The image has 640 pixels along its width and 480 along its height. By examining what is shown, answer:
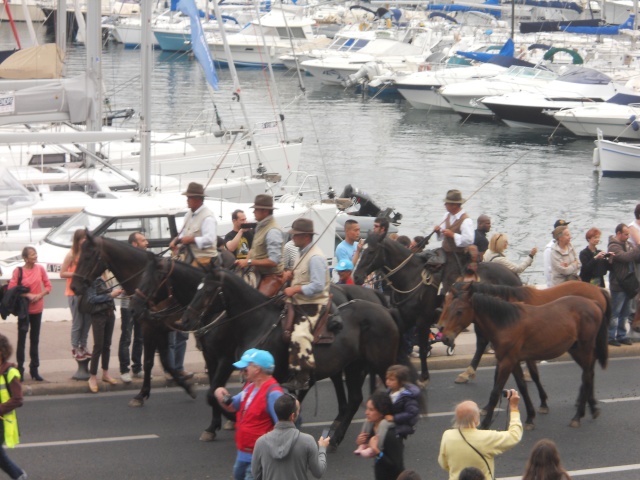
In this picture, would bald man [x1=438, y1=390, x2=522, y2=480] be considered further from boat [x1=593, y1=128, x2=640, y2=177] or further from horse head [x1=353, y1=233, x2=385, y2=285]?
boat [x1=593, y1=128, x2=640, y2=177]

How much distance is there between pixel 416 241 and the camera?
52.6 ft

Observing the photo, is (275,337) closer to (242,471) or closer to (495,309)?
(495,309)

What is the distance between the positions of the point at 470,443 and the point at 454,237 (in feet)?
19.7

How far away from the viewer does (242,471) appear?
9.44m

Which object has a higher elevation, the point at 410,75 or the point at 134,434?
the point at 134,434

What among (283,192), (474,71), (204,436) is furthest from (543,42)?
(204,436)

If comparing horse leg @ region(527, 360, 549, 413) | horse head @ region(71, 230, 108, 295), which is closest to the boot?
horse leg @ region(527, 360, 549, 413)

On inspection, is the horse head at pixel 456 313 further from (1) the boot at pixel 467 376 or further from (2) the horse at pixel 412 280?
(1) the boot at pixel 467 376

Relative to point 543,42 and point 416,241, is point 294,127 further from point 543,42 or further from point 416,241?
point 416,241

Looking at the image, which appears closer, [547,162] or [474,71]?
[547,162]

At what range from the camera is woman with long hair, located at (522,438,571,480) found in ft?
25.2

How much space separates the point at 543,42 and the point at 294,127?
30018 millimetres

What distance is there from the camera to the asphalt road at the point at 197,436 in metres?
11.1

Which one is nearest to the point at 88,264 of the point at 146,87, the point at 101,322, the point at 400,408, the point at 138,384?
the point at 101,322
